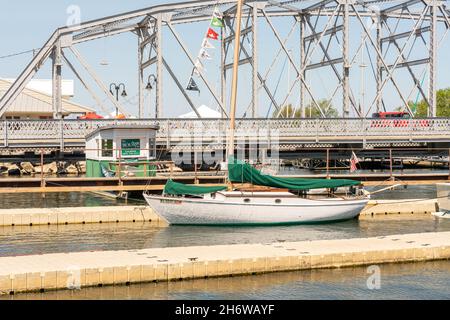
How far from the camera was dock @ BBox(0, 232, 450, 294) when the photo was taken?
18047 mm

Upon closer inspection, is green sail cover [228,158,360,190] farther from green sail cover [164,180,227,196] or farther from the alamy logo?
the alamy logo

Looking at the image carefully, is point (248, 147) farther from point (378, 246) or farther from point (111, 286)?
point (111, 286)

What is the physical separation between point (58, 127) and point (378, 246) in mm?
26418

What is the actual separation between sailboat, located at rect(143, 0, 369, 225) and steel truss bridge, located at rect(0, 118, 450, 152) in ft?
44.1

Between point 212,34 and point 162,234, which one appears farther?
point 212,34

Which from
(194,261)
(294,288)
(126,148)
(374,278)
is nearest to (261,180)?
(126,148)

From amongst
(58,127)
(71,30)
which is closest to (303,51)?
(71,30)

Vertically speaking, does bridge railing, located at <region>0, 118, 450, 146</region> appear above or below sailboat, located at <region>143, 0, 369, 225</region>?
above

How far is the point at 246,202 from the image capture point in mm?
29719

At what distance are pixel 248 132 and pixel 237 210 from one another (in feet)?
55.1

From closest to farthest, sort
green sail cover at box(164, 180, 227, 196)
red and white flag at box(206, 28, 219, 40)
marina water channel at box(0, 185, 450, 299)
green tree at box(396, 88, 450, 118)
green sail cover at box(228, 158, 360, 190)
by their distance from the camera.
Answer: marina water channel at box(0, 185, 450, 299) → green sail cover at box(164, 180, 227, 196) → green sail cover at box(228, 158, 360, 190) → red and white flag at box(206, 28, 219, 40) → green tree at box(396, 88, 450, 118)

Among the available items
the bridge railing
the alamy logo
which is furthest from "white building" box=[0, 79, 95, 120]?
the alamy logo

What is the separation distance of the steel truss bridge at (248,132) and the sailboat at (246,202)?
44.1 feet

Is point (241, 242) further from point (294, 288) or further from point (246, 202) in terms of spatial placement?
point (294, 288)
